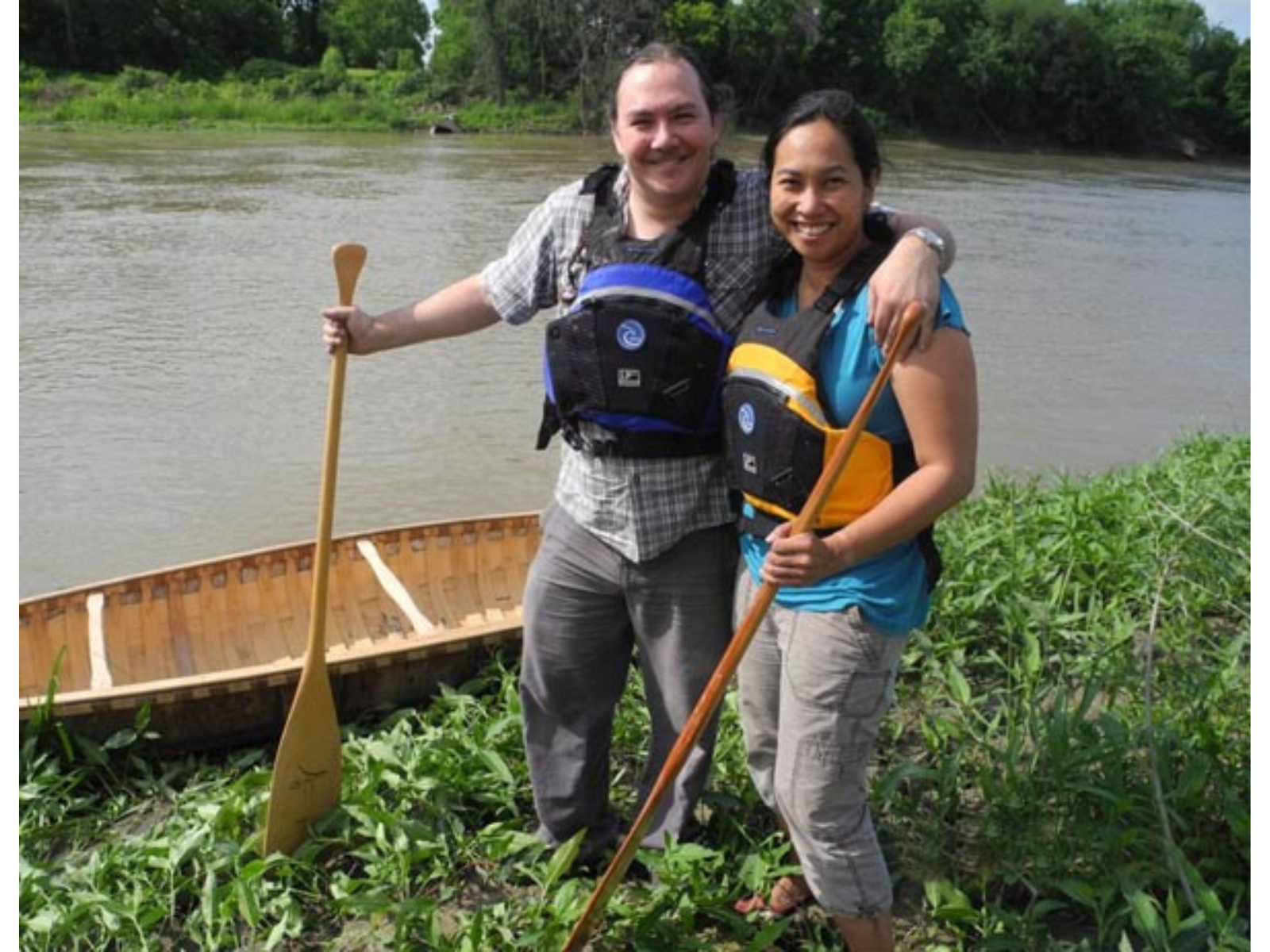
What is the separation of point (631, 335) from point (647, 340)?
0.03m

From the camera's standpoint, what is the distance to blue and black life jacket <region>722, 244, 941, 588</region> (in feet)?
6.28

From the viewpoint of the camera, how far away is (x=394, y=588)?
403cm

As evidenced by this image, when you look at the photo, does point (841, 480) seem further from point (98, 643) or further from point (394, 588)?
point (98, 643)

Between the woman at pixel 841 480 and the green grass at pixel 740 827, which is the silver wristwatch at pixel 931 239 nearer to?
the woman at pixel 841 480

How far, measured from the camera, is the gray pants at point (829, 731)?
76.4 inches

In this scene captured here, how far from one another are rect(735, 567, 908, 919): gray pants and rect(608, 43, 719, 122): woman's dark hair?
2.78 ft

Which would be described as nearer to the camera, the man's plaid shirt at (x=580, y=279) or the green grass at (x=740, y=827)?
the man's plaid shirt at (x=580, y=279)

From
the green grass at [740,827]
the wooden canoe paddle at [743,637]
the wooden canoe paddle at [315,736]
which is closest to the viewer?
the wooden canoe paddle at [743,637]

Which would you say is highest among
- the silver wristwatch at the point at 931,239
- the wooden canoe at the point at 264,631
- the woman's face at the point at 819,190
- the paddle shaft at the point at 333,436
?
the woman's face at the point at 819,190

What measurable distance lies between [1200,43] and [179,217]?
51.4m

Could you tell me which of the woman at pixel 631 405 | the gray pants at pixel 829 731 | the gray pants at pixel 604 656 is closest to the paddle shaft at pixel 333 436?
the woman at pixel 631 405

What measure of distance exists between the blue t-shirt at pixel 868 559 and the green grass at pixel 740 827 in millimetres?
793

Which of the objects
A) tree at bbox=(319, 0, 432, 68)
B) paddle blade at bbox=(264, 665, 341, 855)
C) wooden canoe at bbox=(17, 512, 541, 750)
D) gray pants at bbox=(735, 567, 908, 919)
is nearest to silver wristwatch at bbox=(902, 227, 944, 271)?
gray pants at bbox=(735, 567, 908, 919)

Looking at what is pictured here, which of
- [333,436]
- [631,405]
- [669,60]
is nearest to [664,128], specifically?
[669,60]
